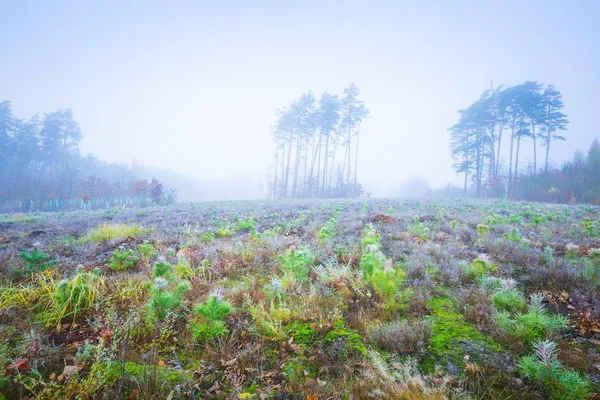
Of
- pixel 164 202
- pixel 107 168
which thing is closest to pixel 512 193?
pixel 164 202

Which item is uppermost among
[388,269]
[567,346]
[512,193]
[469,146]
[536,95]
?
[536,95]

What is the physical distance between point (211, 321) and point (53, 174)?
61.0 meters

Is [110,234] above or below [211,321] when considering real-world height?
above

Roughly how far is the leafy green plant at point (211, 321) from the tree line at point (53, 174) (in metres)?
33.6

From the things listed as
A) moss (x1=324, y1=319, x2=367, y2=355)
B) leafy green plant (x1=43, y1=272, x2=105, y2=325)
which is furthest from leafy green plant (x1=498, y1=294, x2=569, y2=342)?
leafy green plant (x1=43, y1=272, x2=105, y2=325)

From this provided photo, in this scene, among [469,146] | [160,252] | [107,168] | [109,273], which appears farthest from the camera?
[107,168]

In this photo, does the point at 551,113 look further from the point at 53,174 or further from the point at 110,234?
the point at 53,174

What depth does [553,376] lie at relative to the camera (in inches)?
92.0

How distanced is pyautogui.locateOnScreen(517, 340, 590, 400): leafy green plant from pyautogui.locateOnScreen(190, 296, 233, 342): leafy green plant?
3238 millimetres

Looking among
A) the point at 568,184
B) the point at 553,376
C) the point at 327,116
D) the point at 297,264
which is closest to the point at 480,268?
the point at 553,376

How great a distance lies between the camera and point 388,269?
4039mm

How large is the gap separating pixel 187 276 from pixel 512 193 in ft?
131

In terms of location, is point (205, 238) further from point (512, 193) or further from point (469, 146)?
point (469, 146)

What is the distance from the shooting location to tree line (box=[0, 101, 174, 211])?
34.8m
